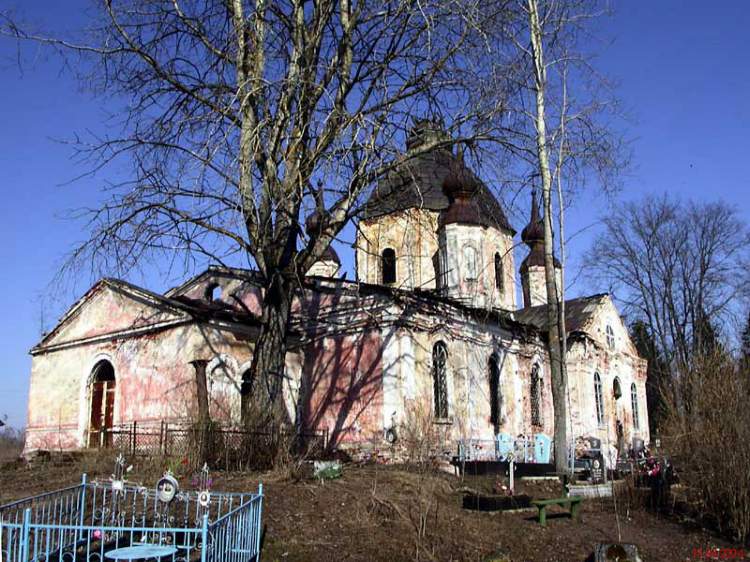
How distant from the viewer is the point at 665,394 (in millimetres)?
13391

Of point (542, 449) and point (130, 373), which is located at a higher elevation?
point (130, 373)

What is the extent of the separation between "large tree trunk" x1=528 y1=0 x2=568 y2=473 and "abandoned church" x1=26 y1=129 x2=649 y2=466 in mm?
1646

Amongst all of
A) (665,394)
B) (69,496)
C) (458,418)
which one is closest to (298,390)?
(458,418)

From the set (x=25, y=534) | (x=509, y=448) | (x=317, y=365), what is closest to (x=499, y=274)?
(x=509, y=448)

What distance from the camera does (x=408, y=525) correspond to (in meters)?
9.41

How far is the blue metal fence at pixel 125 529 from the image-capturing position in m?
6.46

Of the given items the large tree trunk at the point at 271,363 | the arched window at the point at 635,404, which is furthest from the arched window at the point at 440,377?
the arched window at the point at 635,404

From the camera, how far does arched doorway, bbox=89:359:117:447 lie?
22.2 metres

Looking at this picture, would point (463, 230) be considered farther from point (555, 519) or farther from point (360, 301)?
point (555, 519)

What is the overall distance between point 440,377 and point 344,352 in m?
2.97

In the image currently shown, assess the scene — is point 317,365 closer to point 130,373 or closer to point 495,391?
point 130,373

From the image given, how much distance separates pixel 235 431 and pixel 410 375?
7.36 meters

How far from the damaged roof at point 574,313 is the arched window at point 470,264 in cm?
564

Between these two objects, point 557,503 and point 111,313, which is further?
point 111,313
